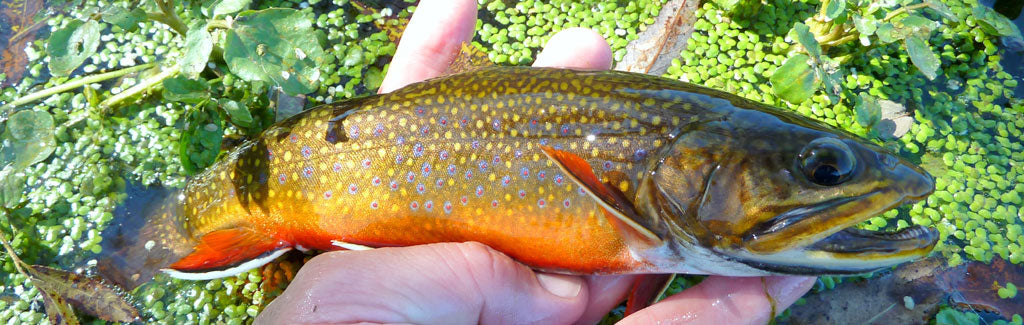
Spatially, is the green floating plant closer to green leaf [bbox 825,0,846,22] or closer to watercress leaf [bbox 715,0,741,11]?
green leaf [bbox 825,0,846,22]

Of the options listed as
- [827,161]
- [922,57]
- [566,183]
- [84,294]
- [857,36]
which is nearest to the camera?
[827,161]

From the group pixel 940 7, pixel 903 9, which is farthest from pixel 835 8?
pixel 940 7

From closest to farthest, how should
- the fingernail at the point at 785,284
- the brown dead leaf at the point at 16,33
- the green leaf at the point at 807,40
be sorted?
1. the fingernail at the point at 785,284
2. the green leaf at the point at 807,40
3. the brown dead leaf at the point at 16,33

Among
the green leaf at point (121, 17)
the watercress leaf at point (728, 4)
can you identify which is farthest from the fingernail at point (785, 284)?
the green leaf at point (121, 17)

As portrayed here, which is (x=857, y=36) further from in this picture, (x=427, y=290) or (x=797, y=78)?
(x=427, y=290)

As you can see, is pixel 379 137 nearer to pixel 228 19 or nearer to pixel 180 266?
pixel 228 19

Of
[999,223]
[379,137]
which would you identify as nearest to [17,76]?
[379,137]

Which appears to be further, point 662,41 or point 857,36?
point 662,41

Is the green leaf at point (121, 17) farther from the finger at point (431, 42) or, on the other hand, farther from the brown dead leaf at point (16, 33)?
the brown dead leaf at point (16, 33)

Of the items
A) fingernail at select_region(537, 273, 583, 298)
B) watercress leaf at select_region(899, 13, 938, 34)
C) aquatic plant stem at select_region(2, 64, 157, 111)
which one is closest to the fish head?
fingernail at select_region(537, 273, 583, 298)
